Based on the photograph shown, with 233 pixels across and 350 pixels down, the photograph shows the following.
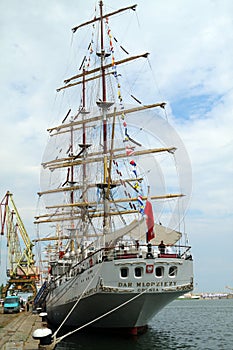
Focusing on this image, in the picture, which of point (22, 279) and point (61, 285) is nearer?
point (61, 285)

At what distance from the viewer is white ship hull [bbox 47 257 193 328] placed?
28203 mm

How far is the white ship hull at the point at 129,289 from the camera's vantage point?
28.2 metres

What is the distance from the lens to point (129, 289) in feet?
92.3

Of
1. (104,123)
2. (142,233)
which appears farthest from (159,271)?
(104,123)

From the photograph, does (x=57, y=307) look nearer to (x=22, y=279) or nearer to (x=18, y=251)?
(x=22, y=279)

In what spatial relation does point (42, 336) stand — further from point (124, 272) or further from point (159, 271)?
point (159, 271)

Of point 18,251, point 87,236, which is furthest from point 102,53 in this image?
point 18,251

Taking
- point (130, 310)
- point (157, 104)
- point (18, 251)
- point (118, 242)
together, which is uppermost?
point (157, 104)

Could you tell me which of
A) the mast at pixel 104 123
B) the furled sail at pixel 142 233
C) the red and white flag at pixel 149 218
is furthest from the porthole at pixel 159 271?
the mast at pixel 104 123

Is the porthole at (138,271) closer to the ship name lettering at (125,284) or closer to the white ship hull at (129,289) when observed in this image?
the white ship hull at (129,289)

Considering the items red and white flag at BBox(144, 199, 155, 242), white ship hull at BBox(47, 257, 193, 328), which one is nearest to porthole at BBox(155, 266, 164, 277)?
white ship hull at BBox(47, 257, 193, 328)

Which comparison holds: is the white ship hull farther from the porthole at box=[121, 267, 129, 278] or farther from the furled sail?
the furled sail

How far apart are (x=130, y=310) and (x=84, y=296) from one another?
139 inches

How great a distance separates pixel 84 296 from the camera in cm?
3033
